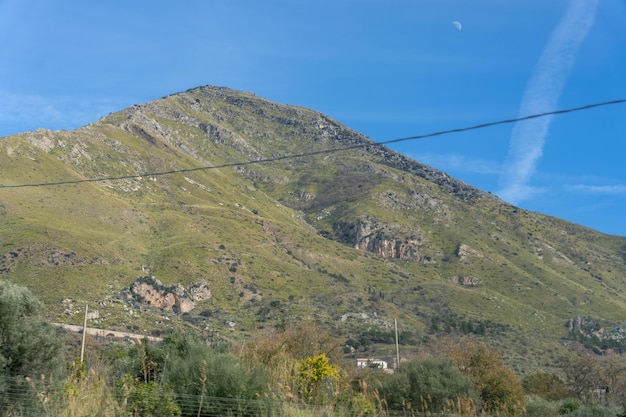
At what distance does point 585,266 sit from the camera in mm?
161625

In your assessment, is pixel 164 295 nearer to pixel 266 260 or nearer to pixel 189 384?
pixel 266 260

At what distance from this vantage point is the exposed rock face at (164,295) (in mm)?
86000

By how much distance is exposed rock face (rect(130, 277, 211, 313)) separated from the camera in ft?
282

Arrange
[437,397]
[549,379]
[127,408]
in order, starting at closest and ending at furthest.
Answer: [127,408]
[437,397]
[549,379]

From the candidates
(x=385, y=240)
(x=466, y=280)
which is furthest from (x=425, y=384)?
(x=385, y=240)

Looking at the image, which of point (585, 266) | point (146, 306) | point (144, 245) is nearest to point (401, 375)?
point (146, 306)

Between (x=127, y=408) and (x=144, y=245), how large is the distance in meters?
97.9

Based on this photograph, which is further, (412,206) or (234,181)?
(234,181)

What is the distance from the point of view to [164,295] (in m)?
88.8

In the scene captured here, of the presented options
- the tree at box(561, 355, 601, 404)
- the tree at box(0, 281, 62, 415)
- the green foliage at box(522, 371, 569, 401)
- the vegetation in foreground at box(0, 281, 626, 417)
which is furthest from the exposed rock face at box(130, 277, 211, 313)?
the tree at box(0, 281, 62, 415)

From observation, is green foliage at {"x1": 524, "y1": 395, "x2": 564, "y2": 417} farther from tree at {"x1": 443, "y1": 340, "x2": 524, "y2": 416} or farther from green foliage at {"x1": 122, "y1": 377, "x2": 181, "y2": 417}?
green foliage at {"x1": 122, "y1": 377, "x2": 181, "y2": 417}

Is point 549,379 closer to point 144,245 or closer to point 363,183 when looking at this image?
point 144,245

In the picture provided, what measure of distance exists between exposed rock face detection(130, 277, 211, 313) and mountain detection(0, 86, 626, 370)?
0.18 m

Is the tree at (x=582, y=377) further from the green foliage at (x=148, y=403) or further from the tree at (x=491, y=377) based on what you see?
the green foliage at (x=148, y=403)
